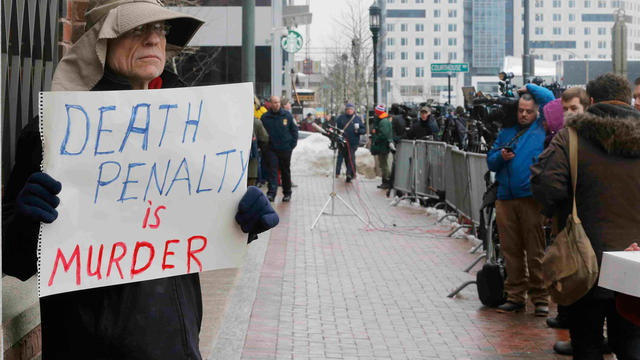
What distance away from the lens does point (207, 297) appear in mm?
8445

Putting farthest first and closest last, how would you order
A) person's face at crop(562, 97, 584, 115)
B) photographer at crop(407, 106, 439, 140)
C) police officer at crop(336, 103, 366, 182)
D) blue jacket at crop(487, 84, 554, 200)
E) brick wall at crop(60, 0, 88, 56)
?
1. police officer at crop(336, 103, 366, 182)
2. photographer at crop(407, 106, 439, 140)
3. blue jacket at crop(487, 84, 554, 200)
4. person's face at crop(562, 97, 584, 115)
5. brick wall at crop(60, 0, 88, 56)

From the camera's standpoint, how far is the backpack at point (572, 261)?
5.21 m

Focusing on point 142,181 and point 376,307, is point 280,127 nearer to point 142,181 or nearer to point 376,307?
point 376,307

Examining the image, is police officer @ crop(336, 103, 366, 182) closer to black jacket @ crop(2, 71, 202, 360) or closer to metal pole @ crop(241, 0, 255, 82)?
metal pole @ crop(241, 0, 255, 82)

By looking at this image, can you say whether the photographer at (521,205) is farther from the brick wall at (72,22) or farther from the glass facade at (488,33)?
the glass facade at (488,33)

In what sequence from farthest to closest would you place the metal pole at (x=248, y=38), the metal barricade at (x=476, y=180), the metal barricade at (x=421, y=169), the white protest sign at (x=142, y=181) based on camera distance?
the metal barricade at (x=421, y=169)
the metal barricade at (x=476, y=180)
the metal pole at (x=248, y=38)
the white protest sign at (x=142, y=181)

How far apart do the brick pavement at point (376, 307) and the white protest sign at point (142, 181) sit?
3888mm

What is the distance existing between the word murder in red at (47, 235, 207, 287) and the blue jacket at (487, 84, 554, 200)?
560cm

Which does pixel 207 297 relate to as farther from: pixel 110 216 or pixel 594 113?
pixel 110 216

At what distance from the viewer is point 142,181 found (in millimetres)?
2795

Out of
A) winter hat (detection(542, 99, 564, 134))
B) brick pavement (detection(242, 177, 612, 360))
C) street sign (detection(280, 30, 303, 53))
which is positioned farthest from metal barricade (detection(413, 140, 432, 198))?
street sign (detection(280, 30, 303, 53))

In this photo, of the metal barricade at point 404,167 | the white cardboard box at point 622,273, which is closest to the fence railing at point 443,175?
the metal barricade at point 404,167

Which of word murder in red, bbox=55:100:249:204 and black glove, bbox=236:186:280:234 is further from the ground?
word murder in red, bbox=55:100:249:204

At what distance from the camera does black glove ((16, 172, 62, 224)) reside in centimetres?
249
